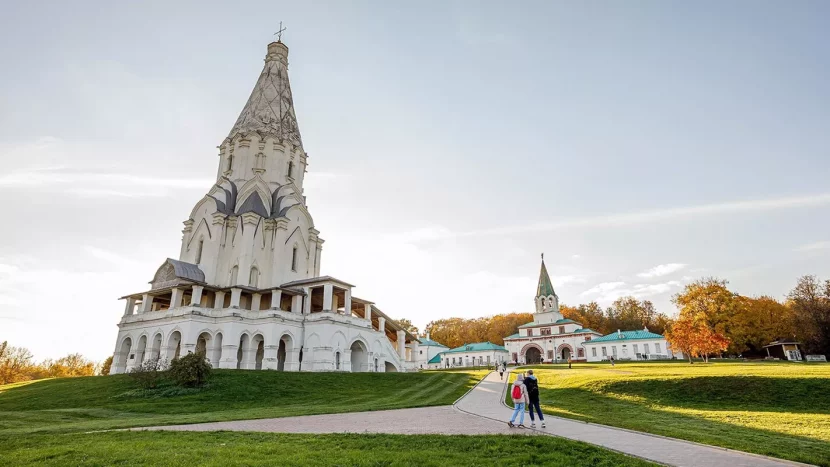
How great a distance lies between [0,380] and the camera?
51.5m

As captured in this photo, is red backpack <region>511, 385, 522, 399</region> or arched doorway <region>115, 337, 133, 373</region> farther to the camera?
arched doorway <region>115, 337, 133, 373</region>

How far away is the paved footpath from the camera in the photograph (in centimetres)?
767

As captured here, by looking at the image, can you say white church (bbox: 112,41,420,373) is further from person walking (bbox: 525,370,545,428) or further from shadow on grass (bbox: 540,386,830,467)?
person walking (bbox: 525,370,545,428)

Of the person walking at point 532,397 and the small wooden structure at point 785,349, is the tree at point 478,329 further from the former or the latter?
the person walking at point 532,397

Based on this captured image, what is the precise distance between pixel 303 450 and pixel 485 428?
15.8 feet

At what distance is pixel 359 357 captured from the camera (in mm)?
37688

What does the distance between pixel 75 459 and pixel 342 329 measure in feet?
92.4

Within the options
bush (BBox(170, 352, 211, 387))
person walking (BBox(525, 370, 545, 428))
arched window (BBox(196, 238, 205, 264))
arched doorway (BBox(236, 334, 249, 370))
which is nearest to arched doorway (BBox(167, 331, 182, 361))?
arched doorway (BBox(236, 334, 249, 370))

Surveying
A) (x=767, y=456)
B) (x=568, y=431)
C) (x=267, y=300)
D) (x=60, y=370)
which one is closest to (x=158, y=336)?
(x=267, y=300)

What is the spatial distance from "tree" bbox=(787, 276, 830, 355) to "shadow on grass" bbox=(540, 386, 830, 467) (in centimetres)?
4139

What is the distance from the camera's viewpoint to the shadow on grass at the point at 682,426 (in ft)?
28.4

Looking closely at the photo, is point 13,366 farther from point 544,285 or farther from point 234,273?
point 544,285

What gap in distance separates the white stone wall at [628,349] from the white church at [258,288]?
33.4 metres

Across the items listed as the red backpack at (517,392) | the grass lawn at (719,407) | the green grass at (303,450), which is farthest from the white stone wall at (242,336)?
the red backpack at (517,392)
